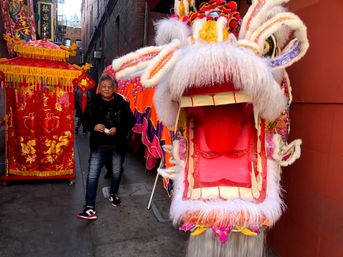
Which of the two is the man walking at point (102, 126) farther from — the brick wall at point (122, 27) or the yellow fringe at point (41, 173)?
the brick wall at point (122, 27)

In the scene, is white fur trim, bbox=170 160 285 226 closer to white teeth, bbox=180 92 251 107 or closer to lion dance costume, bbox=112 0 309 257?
lion dance costume, bbox=112 0 309 257

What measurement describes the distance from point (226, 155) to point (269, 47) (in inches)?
26.1

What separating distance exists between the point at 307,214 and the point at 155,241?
1.48 m

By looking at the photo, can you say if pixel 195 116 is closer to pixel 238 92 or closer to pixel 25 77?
pixel 238 92

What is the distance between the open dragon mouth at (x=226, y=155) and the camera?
163 centimetres

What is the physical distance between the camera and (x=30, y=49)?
425 cm

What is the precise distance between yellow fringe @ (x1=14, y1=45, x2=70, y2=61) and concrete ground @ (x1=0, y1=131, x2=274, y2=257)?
1.95 metres

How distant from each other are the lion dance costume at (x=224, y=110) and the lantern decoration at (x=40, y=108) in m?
3.03

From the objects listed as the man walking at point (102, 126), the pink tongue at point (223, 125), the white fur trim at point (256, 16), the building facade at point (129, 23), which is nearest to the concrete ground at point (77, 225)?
the man walking at point (102, 126)

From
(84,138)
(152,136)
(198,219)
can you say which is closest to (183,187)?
(198,219)

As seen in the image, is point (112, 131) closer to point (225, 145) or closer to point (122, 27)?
point (225, 145)

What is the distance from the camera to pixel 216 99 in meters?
1.48

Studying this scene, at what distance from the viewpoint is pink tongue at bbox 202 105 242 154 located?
1.62 m

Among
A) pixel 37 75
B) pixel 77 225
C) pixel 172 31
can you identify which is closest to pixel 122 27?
pixel 37 75
